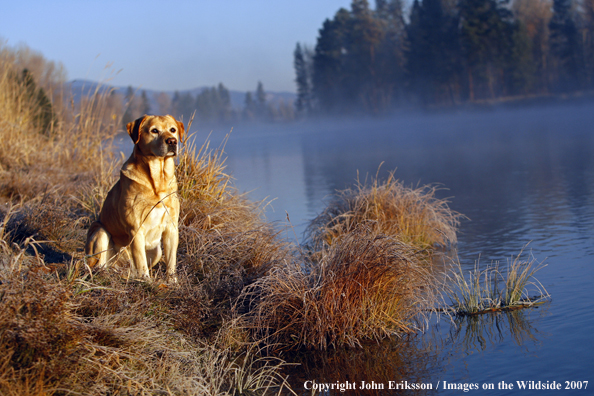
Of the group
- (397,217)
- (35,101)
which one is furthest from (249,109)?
(397,217)

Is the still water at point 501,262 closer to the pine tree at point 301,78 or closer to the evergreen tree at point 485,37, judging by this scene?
the evergreen tree at point 485,37

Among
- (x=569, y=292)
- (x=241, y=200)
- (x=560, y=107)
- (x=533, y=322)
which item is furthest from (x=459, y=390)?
(x=560, y=107)

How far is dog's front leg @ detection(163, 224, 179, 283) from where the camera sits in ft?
14.5

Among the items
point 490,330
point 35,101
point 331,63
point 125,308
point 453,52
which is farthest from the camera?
point 331,63

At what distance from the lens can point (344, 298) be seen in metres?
4.46

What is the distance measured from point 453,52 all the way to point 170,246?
54.5 metres

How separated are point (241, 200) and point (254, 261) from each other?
1759 mm

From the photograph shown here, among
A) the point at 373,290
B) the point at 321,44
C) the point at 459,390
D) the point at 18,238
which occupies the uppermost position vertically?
the point at 321,44

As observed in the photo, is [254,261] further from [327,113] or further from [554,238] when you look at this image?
[327,113]

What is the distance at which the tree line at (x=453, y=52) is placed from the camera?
49.8 meters

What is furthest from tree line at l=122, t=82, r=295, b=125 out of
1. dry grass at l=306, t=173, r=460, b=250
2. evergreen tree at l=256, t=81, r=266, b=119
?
dry grass at l=306, t=173, r=460, b=250

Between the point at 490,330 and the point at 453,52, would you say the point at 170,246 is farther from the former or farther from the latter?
the point at 453,52

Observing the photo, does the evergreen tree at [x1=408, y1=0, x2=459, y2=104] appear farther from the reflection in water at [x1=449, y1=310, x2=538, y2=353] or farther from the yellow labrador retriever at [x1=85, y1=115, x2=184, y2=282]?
the yellow labrador retriever at [x1=85, y1=115, x2=184, y2=282]

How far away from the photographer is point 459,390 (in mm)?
3797
